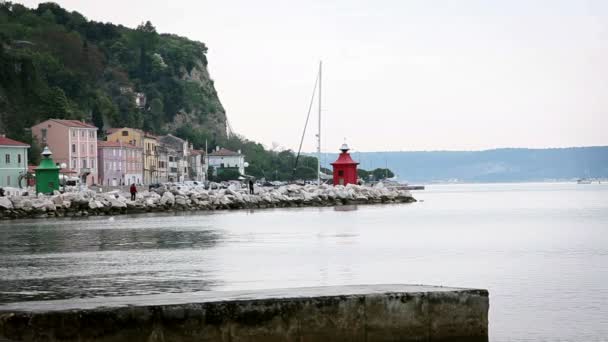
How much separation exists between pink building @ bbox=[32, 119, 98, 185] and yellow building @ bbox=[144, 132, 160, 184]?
65.4 ft

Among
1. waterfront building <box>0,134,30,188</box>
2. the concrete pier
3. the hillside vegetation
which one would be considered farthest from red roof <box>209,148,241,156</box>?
the concrete pier

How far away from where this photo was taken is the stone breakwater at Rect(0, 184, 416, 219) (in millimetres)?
49188

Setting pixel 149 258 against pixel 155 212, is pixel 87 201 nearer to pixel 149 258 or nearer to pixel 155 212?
pixel 155 212

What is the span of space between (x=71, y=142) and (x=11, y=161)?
1935 cm

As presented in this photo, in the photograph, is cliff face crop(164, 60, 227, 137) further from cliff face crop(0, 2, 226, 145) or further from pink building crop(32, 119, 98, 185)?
pink building crop(32, 119, 98, 185)

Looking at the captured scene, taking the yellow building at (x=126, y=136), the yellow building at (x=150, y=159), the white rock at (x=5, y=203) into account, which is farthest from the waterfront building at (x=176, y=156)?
the white rock at (x=5, y=203)

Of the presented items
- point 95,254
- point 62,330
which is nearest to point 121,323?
point 62,330

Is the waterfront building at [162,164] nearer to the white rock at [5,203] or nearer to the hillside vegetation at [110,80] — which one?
the hillside vegetation at [110,80]

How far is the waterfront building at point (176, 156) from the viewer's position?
138 metres

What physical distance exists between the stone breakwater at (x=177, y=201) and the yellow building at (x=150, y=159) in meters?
52.6

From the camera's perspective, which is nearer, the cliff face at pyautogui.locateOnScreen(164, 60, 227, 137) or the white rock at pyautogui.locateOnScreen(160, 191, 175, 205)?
the white rock at pyautogui.locateOnScreen(160, 191, 175, 205)

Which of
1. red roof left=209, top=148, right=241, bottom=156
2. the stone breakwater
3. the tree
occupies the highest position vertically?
the tree

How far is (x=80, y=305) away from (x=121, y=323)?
57 centimetres

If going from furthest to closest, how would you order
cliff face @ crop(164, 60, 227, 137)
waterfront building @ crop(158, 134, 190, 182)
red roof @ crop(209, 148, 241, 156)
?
cliff face @ crop(164, 60, 227, 137) → red roof @ crop(209, 148, 241, 156) → waterfront building @ crop(158, 134, 190, 182)
